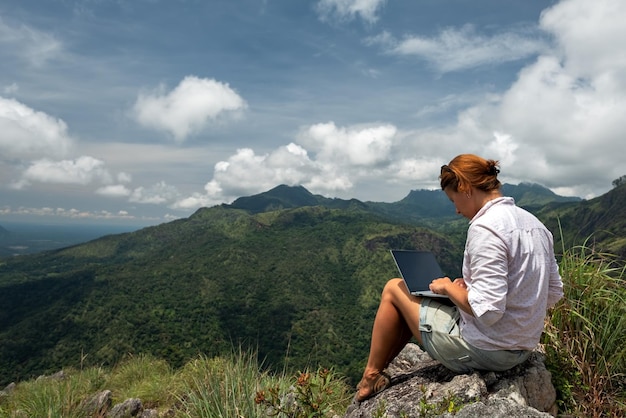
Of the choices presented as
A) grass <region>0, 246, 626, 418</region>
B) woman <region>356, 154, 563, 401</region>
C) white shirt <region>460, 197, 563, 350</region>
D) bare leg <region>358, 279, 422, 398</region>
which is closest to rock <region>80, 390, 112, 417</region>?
grass <region>0, 246, 626, 418</region>

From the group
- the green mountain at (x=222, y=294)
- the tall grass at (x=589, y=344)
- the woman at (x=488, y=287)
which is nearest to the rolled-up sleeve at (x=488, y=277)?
the woman at (x=488, y=287)

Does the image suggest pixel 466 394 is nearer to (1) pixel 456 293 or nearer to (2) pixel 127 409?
(1) pixel 456 293

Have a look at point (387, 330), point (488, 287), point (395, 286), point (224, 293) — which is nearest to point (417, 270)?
point (395, 286)

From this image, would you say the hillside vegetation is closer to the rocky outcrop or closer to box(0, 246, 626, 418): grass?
box(0, 246, 626, 418): grass

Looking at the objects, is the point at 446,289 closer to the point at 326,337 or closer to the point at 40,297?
the point at 326,337

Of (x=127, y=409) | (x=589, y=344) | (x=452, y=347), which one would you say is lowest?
(x=127, y=409)

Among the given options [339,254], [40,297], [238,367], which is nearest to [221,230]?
[339,254]

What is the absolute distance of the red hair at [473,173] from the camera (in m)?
2.57

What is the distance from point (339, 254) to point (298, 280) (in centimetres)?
3179

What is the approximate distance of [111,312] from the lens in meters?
92.0

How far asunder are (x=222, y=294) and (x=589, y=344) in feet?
365

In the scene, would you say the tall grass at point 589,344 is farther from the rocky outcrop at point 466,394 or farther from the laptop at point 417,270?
the laptop at point 417,270

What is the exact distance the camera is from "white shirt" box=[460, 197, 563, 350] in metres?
2.32

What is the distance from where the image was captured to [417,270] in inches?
125
